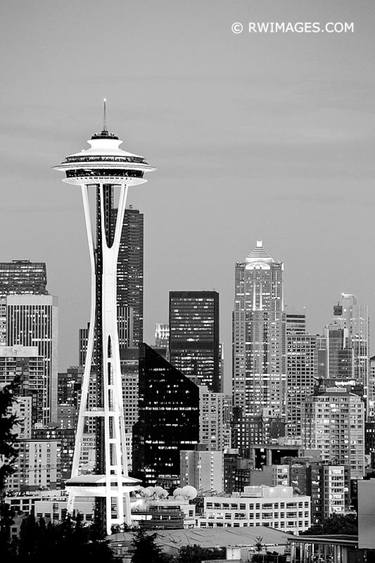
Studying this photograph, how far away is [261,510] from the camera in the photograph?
52.1 metres

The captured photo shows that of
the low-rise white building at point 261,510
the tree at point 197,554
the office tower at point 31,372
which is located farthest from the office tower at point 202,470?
the tree at point 197,554

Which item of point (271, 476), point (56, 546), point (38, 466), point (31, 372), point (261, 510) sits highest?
point (31, 372)

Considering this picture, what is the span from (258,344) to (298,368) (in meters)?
1.94

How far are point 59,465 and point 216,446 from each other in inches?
218

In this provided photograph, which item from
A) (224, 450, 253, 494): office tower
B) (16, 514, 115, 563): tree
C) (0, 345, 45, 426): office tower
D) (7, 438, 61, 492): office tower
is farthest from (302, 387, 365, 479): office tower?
(16, 514, 115, 563): tree

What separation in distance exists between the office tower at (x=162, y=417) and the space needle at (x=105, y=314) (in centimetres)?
802

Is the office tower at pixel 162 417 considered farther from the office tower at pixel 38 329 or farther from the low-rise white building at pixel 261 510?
the low-rise white building at pixel 261 510

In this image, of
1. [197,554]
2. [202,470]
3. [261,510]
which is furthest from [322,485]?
[197,554]

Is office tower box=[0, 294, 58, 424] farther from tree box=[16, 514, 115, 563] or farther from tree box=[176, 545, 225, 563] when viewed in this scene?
tree box=[16, 514, 115, 563]

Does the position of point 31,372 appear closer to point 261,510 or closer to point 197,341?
point 197,341

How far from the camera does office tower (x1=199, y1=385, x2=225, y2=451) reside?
212 ft

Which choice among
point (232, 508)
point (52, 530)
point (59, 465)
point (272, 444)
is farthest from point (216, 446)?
point (52, 530)

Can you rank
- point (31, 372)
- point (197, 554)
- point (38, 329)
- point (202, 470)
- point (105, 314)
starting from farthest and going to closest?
point (38, 329)
point (31, 372)
point (202, 470)
point (105, 314)
point (197, 554)

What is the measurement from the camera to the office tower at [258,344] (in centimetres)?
6762
